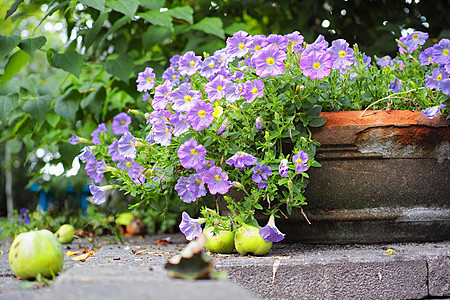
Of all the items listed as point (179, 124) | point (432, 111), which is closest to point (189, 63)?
point (179, 124)

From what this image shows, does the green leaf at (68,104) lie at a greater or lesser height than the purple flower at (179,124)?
greater

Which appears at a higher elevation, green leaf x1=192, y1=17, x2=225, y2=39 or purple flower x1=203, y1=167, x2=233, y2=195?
green leaf x1=192, y1=17, x2=225, y2=39

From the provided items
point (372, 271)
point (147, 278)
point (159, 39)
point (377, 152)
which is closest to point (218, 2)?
point (159, 39)

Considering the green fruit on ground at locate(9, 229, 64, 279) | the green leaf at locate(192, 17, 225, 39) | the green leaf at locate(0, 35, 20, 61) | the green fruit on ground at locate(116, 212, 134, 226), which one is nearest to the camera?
the green fruit on ground at locate(9, 229, 64, 279)

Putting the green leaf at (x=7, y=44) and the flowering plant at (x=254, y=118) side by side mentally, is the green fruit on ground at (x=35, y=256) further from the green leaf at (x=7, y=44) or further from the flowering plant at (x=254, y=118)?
the green leaf at (x=7, y=44)

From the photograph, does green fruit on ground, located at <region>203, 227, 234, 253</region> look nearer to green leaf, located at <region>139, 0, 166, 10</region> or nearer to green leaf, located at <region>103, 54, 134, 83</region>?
green leaf, located at <region>103, 54, 134, 83</region>

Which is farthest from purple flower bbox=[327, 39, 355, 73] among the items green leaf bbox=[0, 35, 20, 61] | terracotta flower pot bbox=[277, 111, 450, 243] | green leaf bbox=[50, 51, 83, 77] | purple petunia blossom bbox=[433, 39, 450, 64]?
green leaf bbox=[0, 35, 20, 61]

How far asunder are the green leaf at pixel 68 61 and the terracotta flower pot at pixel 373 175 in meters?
1.13

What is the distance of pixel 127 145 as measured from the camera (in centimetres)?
167

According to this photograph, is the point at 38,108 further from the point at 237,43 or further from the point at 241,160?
the point at 241,160

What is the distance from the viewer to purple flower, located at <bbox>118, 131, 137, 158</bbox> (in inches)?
64.9

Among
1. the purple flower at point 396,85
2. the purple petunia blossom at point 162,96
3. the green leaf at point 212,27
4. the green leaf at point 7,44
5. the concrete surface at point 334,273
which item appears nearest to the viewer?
the concrete surface at point 334,273

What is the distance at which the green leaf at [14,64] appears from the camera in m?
1.97

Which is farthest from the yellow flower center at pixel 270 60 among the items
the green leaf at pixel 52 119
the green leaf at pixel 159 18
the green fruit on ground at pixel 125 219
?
the green fruit on ground at pixel 125 219
